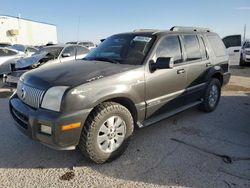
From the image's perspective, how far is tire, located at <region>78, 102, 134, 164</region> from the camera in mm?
3281

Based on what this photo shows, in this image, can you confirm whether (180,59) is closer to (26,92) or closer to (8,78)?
(26,92)

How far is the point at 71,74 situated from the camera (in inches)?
136

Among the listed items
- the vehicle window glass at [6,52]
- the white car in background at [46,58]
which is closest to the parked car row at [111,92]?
the white car in background at [46,58]

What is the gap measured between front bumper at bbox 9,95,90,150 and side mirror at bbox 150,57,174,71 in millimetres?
1361

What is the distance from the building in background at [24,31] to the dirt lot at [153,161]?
29280mm

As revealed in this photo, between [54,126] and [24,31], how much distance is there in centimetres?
3474

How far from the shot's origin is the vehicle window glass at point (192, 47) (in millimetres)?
4840

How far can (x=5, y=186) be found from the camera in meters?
3.01

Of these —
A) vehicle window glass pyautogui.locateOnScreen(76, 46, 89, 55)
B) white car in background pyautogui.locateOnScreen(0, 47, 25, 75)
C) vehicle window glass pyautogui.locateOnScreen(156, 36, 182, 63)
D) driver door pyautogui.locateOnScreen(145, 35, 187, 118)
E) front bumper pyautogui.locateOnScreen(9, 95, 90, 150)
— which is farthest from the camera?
white car in background pyautogui.locateOnScreen(0, 47, 25, 75)

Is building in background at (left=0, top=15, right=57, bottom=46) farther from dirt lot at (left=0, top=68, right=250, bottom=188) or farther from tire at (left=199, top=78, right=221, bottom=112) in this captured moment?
tire at (left=199, top=78, right=221, bottom=112)

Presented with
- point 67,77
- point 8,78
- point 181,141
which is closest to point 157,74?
point 181,141

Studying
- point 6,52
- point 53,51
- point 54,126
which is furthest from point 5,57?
point 54,126

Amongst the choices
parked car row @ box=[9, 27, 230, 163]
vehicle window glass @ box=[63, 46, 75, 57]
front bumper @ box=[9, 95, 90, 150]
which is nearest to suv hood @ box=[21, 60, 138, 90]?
parked car row @ box=[9, 27, 230, 163]

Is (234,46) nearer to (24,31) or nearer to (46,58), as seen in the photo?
(46,58)
